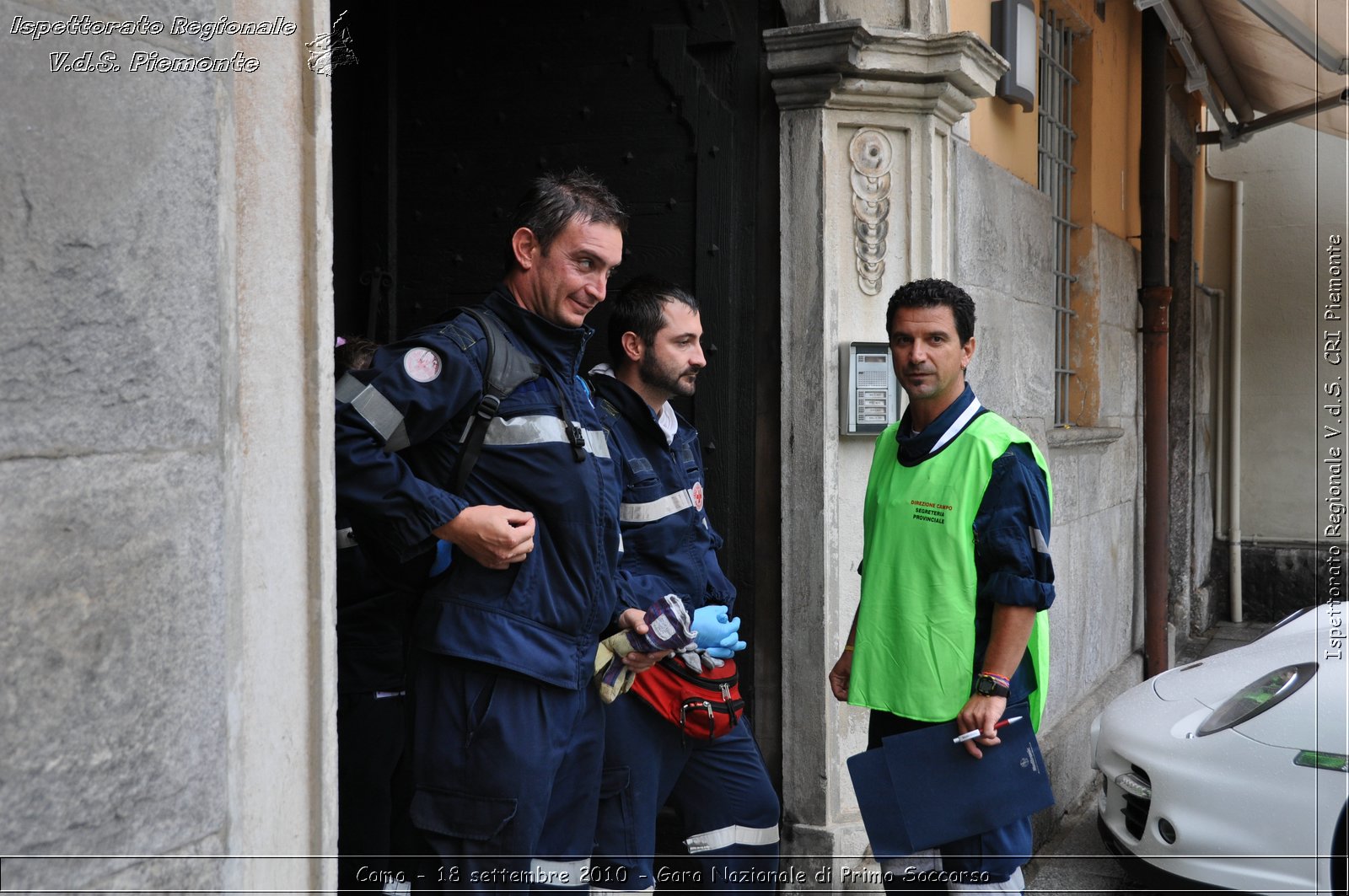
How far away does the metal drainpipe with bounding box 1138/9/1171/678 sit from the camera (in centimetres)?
802

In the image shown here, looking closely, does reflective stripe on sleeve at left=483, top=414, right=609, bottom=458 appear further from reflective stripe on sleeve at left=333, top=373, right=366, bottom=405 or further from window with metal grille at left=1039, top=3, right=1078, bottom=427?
window with metal grille at left=1039, top=3, right=1078, bottom=427

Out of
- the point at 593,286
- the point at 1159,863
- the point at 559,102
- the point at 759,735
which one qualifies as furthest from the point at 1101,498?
the point at 593,286

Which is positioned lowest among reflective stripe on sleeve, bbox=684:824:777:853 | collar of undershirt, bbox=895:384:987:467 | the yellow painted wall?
reflective stripe on sleeve, bbox=684:824:777:853

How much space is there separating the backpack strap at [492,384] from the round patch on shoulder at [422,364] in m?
0.12

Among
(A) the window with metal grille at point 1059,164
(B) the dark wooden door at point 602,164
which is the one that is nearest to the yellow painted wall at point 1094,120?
(A) the window with metal grille at point 1059,164

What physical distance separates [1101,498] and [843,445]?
10.7 ft

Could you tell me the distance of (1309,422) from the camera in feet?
38.0

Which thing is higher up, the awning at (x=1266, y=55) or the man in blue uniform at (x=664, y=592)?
the awning at (x=1266, y=55)

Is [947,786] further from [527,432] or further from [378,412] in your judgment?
[378,412]

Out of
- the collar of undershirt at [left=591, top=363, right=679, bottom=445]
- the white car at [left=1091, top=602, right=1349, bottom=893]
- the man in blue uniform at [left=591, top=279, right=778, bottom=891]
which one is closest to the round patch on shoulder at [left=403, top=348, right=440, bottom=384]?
the man in blue uniform at [left=591, top=279, right=778, bottom=891]

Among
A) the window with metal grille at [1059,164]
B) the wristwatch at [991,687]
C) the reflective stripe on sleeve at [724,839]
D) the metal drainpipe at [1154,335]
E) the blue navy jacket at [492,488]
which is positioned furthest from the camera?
the metal drainpipe at [1154,335]

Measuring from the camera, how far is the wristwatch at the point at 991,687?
114 inches

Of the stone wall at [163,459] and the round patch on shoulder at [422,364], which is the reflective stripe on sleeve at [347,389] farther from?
the stone wall at [163,459]

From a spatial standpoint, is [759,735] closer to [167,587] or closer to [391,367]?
[391,367]
